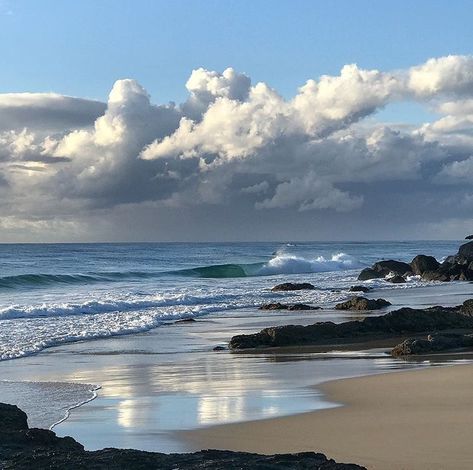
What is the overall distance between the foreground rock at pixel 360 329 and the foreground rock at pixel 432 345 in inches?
91.0

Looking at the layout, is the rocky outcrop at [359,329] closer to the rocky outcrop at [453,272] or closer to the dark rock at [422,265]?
the rocky outcrop at [453,272]

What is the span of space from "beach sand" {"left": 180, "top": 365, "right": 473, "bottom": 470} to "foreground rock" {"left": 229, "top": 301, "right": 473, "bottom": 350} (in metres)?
5.45

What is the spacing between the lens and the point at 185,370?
516 inches

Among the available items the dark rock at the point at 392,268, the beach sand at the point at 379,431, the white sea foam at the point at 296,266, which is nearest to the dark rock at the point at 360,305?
the beach sand at the point at 379,431

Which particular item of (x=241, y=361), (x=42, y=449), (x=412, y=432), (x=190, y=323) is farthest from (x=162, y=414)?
(x=190, y=323)

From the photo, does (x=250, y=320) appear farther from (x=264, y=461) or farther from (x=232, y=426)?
(x=264, y=461)

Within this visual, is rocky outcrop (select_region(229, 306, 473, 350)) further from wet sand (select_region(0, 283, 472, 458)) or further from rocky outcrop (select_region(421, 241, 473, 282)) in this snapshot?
rocky outcrop (select_region(421, 241, 473, 282))

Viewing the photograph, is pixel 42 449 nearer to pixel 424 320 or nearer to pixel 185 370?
pixel 185 370

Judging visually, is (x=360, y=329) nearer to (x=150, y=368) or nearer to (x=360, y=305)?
(x=150, y=368)

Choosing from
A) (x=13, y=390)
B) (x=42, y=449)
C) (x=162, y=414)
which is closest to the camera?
(x=42, y=449)

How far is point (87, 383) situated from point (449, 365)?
17.8ft

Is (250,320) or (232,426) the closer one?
(232,426)

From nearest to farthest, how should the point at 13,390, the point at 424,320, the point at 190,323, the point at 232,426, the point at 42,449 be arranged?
the point at 42,449 < the point at 232,426 < the point at 13,390 < the point at 424,320 < the point at 190,323

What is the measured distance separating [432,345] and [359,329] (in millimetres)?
2998
